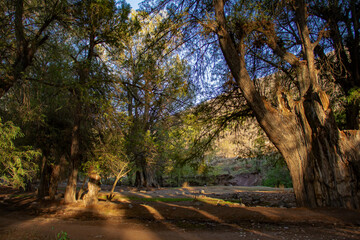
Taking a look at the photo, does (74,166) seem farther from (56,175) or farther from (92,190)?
(56,175)

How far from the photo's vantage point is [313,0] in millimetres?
9305

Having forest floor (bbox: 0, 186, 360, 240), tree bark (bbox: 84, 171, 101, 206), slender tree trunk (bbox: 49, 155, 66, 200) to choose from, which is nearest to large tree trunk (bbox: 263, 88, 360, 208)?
forest floor (bbox: 0, 186, 360, 240)

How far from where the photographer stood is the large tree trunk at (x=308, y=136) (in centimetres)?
612

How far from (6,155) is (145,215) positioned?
150 inches

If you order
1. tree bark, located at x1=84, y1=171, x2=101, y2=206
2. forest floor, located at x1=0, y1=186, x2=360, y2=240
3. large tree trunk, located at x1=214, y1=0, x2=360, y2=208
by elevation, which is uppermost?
large tree trunk, located at x1=214, y1=0, x2=360, y2=208

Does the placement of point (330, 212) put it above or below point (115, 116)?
below

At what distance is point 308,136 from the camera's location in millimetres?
6844

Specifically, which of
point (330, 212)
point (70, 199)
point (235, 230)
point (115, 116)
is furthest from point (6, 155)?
point (330, 212)

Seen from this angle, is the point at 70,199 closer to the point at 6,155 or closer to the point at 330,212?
the point at 6,155

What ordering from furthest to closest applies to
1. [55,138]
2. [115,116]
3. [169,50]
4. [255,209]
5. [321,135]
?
[55,138], [169,50], [115,116], [321,135], [255,209]

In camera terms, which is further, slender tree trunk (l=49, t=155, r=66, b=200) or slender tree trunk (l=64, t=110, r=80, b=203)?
slender tree trunk (l=49, t=155, r=66, b=200)

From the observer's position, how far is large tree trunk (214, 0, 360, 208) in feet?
20.1

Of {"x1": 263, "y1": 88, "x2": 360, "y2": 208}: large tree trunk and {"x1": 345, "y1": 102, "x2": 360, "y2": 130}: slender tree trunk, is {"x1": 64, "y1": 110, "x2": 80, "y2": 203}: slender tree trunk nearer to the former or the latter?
{"x1": 263, "y1": 88, "x2": 360, "y2": 208}: large tree trunk

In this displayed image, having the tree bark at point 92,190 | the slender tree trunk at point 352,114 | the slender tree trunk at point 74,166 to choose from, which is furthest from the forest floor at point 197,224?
the slender tree trunk at point 352,114
